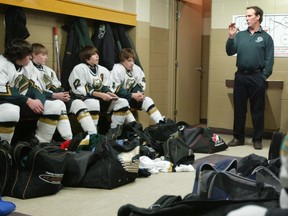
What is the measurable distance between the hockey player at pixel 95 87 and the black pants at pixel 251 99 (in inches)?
52.9

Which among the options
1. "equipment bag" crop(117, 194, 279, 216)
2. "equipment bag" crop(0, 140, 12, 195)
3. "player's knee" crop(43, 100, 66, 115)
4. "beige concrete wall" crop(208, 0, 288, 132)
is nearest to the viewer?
"equipment bag" crop(117, 194, 279, 216)

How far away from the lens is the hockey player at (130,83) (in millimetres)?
4957

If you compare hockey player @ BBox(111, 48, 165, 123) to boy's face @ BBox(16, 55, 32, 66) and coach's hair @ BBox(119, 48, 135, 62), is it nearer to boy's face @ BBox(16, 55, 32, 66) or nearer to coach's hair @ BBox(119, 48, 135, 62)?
coach's hair @ BBox(119, 48, 135, 62)

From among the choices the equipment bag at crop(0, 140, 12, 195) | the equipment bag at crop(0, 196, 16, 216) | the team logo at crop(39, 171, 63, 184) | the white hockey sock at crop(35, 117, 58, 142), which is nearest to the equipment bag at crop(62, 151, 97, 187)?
the team logo at crop(39, 171, 63, 184)

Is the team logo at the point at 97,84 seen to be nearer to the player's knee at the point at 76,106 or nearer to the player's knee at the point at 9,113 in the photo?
the player's knee at the point at 76,106

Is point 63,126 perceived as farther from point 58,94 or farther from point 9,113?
point 9,113

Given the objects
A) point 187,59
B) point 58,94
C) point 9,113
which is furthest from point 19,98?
point 187,59

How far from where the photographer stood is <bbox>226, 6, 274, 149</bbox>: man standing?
193 inches

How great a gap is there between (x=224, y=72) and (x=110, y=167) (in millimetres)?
3269

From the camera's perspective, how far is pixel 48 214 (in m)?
2.57

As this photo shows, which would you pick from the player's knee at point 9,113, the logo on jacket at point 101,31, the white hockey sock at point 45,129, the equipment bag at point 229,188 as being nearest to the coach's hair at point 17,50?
the player's knee at point 9,113

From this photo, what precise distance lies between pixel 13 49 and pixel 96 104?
1130 millimetres

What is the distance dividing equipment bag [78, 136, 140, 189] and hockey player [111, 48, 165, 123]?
1.73 meters

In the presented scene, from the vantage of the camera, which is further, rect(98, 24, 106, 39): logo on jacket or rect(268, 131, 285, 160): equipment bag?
rect(98, 24, 106, 39): logo on jacket
